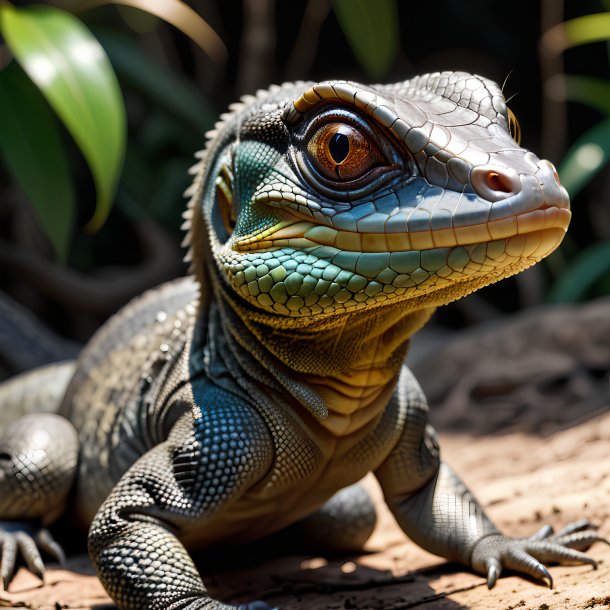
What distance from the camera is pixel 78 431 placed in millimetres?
4129

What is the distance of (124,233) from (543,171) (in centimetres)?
840

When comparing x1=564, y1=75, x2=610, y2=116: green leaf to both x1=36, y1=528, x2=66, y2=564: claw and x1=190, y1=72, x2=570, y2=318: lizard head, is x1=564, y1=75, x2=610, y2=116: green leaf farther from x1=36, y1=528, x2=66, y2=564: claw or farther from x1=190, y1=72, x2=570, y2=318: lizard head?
x1=36, y1=528, x2=66, y2=564: claw

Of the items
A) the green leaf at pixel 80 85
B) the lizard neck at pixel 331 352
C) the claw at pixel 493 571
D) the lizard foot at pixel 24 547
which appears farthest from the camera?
the green leaf at pixel 80 85

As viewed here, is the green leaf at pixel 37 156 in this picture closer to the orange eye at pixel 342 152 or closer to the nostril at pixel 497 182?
the orange eye at pixel 342 152

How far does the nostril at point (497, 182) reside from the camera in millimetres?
2463

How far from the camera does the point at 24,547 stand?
12.8 ft

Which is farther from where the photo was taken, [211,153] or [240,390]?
[211,153]

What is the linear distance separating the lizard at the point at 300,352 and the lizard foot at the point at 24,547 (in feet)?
0.04

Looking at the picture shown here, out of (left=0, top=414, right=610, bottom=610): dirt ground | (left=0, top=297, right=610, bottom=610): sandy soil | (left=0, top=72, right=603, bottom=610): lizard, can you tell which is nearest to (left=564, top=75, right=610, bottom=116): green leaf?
(left=0, top=297, right=610, bottom=610): sandy soil

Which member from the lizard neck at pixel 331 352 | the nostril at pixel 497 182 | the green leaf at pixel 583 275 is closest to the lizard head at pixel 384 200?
the nostril at pixel 497 182

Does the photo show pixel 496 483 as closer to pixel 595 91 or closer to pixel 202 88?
pixel 595 91

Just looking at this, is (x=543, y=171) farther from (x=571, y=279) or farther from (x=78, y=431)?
(x=571, y=279)

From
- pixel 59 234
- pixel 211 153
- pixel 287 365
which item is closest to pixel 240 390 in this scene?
pixel 287 365

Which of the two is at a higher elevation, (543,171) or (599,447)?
(543,171)
